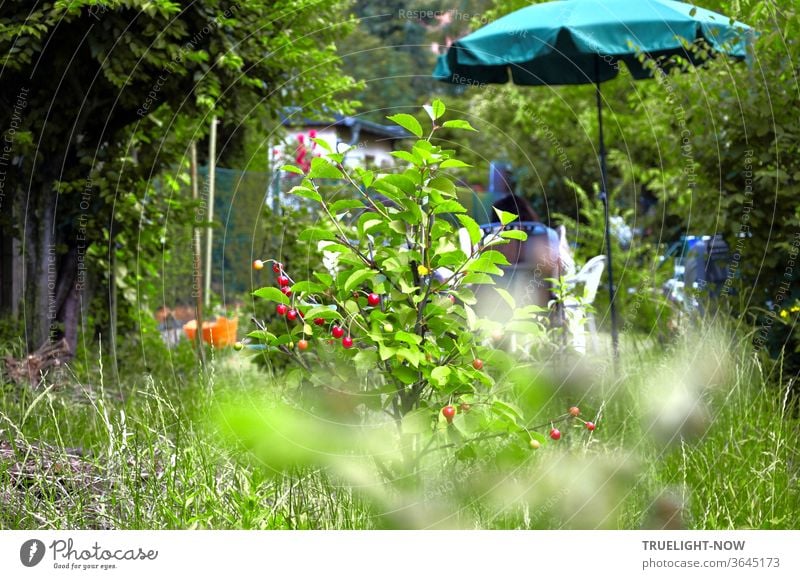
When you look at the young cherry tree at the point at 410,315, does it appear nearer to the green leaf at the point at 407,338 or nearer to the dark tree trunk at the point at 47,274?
the green leaf at the point at 407,338

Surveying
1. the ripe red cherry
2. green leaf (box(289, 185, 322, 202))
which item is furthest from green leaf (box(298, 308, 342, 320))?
the ripe red cherry

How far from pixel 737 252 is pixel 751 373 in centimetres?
97

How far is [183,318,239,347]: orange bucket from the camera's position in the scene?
7026mm

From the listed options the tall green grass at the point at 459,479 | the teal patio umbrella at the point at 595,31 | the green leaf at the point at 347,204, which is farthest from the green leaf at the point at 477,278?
the teal patio umbrella at the point at 595,31

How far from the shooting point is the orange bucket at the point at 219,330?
7026 mm

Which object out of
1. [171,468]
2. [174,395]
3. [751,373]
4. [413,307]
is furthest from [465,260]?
[174,395]

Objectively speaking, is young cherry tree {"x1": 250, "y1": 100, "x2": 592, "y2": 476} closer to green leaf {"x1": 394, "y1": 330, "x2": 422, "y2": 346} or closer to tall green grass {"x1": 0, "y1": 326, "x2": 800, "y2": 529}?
green leaf {"x1": 394, "y1": 330, "x2": 422, "y2": 346}

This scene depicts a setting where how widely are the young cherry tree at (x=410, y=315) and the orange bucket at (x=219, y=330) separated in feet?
12.2

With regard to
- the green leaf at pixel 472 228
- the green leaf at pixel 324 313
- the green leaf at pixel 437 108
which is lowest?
the green leaf at pixel 324 313

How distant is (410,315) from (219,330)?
4499 millimetres

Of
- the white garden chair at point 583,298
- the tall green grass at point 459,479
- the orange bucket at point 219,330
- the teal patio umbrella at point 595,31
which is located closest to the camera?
the tall green grass at point 459,479

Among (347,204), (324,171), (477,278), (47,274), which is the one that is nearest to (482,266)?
(477,278)

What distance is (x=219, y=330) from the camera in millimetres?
7375

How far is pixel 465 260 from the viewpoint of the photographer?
3133 mm
